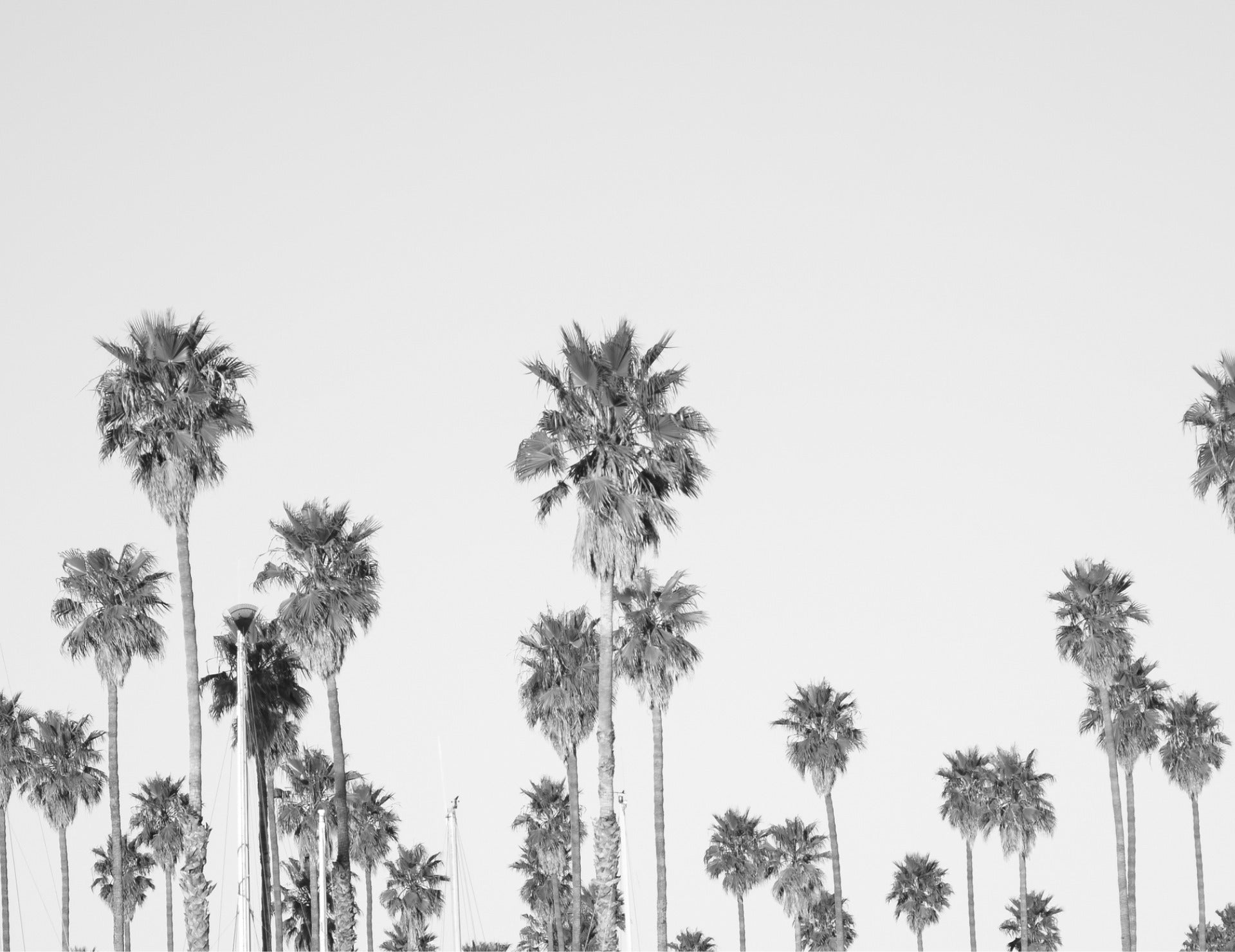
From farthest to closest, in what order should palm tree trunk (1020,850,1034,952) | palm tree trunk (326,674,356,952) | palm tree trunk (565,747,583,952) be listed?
palm tree trunk (1020,850,1034,952), palm tree trunk (565,747,583,952), palm tree trunk (326,674,356,952)

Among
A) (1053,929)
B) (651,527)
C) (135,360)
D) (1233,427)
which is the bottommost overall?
(1053,929)

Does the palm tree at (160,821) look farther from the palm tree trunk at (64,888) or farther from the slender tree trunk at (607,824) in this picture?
the slender tree trunk at (607,824)

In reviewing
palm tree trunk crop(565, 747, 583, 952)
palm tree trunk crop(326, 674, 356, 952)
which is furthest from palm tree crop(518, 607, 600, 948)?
palm tree trunk crop(326, 674, 356, 952)

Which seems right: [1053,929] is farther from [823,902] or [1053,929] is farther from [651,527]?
[651,527]

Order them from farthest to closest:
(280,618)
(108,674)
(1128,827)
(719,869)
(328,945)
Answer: (719,869) < (328,945) < (1128,827) < (108,674) < (280,618)

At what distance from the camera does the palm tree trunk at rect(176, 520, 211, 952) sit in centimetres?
3788

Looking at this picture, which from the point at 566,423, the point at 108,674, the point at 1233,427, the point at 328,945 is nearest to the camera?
the point at 566,423

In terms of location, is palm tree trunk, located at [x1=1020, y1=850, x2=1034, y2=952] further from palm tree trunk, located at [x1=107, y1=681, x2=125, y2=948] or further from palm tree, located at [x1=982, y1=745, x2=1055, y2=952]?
palm tree trunk, located at [x1=107, y1=681, x2=125, y2=948]

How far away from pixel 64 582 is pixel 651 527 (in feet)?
99.2

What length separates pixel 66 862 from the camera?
7094 centimetres

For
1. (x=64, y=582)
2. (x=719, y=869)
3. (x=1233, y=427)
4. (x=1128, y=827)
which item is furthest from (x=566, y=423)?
(x=719, y=869)

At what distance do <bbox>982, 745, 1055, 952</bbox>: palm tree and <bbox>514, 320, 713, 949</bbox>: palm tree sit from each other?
60.9m

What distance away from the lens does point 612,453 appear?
35219 mm

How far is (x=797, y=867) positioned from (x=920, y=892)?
16064 millimetres
